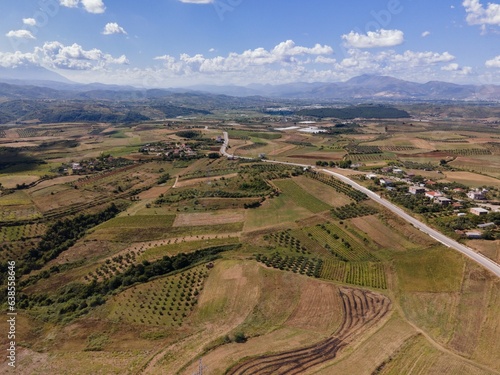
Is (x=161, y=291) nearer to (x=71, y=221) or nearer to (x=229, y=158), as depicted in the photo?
(x=71, y=221)

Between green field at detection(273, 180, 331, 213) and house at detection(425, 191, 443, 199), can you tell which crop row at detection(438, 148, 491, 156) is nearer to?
house at detection(425, 191, 443, 199)

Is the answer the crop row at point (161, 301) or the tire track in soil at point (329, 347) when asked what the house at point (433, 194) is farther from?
the crop row at point (161, 301)

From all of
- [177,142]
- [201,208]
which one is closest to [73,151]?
[177,142]

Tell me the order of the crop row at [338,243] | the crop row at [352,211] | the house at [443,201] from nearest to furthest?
1. the crop row at [338,243]
2. the crop row at [352,211]
3. the house at [443,201]

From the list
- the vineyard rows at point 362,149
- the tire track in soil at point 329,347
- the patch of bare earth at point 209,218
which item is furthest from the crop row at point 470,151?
the tire track in soil at point 329,347

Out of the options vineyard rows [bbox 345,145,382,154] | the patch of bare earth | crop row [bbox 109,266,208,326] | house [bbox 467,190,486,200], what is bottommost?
crop row [bbox 109,266,208,326]

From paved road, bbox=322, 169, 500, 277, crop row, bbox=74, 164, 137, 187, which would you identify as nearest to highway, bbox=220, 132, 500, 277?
paved road, bbox=322, 169, 500, 277
